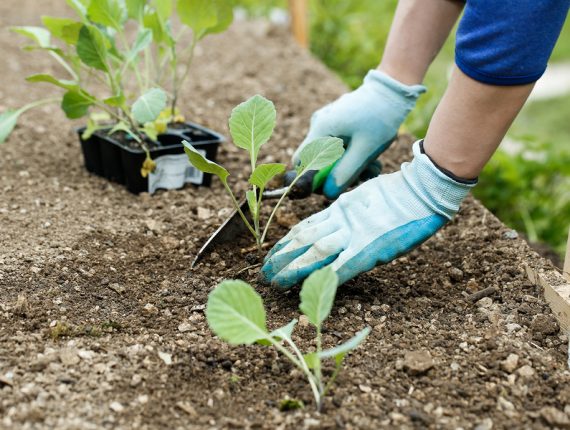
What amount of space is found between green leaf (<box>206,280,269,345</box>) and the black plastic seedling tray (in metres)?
0.77

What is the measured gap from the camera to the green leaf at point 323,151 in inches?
50.8

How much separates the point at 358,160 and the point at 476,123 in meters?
0.42

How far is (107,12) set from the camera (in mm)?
1637

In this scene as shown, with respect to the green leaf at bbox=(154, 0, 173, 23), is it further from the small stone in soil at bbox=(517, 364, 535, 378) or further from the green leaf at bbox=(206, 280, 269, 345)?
the small stone in soil at bbox=(517, 364, 535, 378)

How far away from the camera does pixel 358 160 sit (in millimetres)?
1598

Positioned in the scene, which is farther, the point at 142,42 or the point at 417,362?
the point at 142,42

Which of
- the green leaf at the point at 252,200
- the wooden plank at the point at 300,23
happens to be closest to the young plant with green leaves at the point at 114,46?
the green leaf at the point at 252,200

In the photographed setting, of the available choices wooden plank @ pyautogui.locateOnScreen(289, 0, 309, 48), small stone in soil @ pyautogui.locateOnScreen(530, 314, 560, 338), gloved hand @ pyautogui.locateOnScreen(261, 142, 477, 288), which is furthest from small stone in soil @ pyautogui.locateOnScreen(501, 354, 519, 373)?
wooden plank @ pyautogui.locateOnScreen(289, 0, 309, 48)

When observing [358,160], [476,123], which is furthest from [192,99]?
[476,123]

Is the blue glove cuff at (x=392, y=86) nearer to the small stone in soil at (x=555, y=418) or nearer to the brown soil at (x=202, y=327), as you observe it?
the brown soil at (x=202, y=327)

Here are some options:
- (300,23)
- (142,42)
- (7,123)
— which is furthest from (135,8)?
(300,23)

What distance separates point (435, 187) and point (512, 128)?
245cm

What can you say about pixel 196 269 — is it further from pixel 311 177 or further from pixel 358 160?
pixel 358 160

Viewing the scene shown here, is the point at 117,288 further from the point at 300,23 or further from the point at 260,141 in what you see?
the point at 300,23
